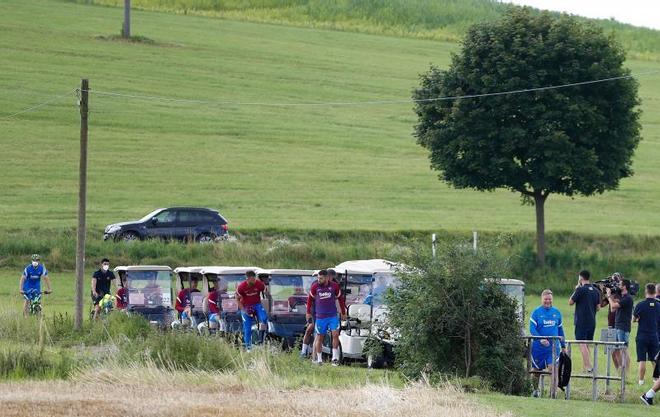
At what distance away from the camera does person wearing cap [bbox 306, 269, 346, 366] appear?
22562 millimetres

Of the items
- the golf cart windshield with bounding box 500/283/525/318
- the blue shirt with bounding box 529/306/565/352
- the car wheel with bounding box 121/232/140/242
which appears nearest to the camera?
the blue shirt with bounding box 529/306/565/352

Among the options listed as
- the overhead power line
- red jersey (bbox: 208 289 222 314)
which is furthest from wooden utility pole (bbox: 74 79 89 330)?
the overhead power line

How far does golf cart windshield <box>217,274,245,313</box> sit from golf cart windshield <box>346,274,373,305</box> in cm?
243

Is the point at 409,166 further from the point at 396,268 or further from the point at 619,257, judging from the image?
the point at 396,268

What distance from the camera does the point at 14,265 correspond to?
3838cm

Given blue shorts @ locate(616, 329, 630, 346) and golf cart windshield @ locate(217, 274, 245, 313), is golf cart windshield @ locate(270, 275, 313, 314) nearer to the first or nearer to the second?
golf cart windshield @ locate(217, 274, 245, 313)

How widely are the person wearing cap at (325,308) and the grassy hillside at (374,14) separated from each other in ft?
220

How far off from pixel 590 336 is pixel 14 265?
2069 cm

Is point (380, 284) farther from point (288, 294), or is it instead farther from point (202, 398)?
point (202, 398)

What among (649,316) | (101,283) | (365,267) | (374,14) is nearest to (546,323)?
(649,316)

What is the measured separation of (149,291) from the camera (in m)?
28.5

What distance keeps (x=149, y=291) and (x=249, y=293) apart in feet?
17.3

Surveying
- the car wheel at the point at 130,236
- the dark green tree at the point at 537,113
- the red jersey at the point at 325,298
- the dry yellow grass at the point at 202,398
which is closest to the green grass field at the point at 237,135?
the car wheel at the point at 130,236

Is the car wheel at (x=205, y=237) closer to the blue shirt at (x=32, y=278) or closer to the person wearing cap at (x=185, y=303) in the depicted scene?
the blue shirt at (x=32, y=278)
